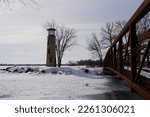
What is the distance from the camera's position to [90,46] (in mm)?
66125

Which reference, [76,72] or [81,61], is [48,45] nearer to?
[76,72]

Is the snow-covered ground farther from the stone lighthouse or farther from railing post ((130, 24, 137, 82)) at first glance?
the stone lighthouse

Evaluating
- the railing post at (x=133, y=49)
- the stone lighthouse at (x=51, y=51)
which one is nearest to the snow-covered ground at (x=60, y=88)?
the railing post at (x=133, y=49)

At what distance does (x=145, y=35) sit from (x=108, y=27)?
57.4 m

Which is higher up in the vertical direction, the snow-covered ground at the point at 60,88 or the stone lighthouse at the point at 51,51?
the stone lighthouse at the point at 51,51

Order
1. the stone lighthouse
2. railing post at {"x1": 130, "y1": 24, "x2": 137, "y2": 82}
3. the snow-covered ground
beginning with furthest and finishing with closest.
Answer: the stone lighthouse, the snow-covered ground, railing post at {"x1": 130, "y1": 24, "x2": 137, "y2": 82}

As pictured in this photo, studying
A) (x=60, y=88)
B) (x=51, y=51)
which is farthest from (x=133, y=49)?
(x=51, y=51)

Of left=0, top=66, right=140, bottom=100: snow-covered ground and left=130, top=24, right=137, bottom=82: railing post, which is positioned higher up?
left=130, top=24, right=137, bottom=82: railing post

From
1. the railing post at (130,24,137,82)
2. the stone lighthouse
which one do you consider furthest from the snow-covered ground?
the stone lighthouse

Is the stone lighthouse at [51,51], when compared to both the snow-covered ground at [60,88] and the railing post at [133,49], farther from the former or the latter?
the railing post at [133,49]

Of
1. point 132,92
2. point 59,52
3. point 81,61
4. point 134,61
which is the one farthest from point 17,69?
point 134,61

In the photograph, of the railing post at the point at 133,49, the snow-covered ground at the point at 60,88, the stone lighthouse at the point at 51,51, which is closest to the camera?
the railing post at the point at 133,49

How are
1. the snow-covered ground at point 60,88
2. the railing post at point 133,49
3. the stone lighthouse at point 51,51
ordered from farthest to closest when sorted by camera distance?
the stone lighthouse at point 51,51 → the snow-covered ground at point 60,88 → the railing post at point 133,49

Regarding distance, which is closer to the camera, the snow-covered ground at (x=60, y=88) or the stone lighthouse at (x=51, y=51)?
the snow-covered ground at (x=60, y=88)
